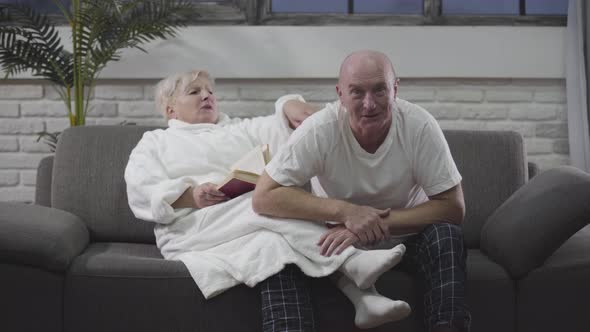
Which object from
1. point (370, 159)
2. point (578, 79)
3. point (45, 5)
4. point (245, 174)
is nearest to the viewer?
point (370, 159)

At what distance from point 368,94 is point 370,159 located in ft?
0.66

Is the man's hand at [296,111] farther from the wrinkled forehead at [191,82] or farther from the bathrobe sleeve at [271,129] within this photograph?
the wrinkled forehead at [191,82]

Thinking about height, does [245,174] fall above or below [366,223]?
above

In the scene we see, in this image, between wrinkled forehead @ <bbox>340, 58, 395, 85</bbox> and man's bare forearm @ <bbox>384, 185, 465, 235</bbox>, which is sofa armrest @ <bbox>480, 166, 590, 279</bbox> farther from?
wrinkled forehead @ <bbox>340, 58, 395, 85</bbox>

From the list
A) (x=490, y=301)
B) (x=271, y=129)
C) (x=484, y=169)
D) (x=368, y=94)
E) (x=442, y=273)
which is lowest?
(x=490, y=301)

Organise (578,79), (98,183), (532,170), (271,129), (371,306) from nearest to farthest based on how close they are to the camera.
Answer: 1. (371,306)
2. (271,129)
3. (98,183)
4. (532,170)
5. (578,79)

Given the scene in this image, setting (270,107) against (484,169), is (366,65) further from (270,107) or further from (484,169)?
(270,107)

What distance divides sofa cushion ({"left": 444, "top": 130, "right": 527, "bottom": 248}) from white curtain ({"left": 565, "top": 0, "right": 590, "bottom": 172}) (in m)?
0.82

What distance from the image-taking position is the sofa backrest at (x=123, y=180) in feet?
8.70

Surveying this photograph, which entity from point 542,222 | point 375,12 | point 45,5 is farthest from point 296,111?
point 45,5

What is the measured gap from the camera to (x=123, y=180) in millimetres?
2703

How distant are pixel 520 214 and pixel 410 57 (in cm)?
136

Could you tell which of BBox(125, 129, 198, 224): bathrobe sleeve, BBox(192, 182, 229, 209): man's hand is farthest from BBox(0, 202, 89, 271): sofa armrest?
BBox(192, 182, 229, 209): man's hand

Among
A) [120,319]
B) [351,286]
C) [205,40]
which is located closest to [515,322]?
[351,286]
